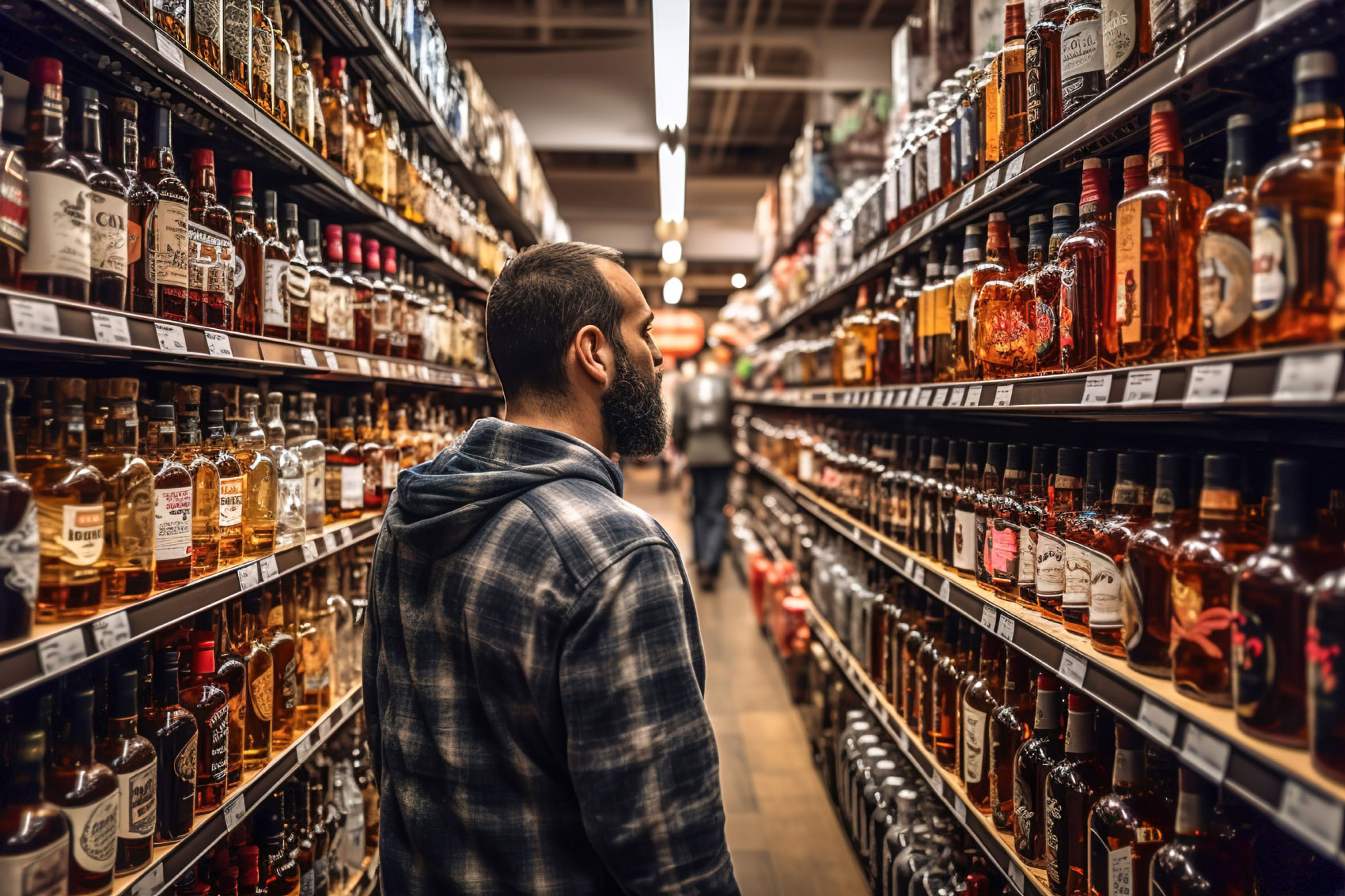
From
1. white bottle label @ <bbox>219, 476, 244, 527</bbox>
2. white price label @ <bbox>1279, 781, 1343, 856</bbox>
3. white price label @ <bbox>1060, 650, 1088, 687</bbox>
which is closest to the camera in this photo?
white price label @ <bbox>1279, 781, 1343, 856</bbox>

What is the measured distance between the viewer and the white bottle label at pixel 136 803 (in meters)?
1.34

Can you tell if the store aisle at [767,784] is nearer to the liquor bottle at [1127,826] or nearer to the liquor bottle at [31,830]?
the liquor bottle at [1127,826]

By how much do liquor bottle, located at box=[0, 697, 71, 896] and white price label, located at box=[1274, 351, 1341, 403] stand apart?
5.51 feet

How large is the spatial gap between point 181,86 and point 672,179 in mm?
4366

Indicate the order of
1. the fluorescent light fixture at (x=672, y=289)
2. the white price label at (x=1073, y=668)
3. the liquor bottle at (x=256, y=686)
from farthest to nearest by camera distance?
the fluorescent light fixture at (x=672, y=289)
the liquor bottle at (x=256, y=686)
the white price label at (x=1073, y=668)

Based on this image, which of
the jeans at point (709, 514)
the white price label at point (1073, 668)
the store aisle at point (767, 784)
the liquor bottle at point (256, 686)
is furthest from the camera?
the jeans at point (709, 514)

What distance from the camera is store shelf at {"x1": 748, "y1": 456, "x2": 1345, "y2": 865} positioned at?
2.78 feet

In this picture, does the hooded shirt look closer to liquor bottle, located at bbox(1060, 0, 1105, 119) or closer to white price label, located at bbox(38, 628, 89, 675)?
white price label, located at bbox(38, 628, 89, 675)

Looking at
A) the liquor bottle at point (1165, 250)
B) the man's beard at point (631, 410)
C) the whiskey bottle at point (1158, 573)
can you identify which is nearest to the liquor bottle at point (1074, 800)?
the whiskey bottle at point (1158, 573)

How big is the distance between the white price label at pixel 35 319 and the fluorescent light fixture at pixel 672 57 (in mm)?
2604

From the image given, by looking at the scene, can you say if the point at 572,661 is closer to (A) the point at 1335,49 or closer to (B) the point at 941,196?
(A) the point at 1335,49

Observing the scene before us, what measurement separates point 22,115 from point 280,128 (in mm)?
528

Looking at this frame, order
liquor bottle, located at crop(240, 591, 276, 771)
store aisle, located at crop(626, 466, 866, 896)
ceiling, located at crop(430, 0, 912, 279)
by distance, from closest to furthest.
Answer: liquor bottle, located at crop(240, 591, 276, 771) → store aisle, located at crop(626, 466, 866, 896) → ceiling, located at crop(430, 0, 912, 279)

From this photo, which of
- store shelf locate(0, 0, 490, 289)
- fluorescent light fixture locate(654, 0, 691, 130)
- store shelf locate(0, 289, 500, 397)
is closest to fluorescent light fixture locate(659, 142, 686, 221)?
fluorescent light fixture locate(654, 0, 691, 130)
